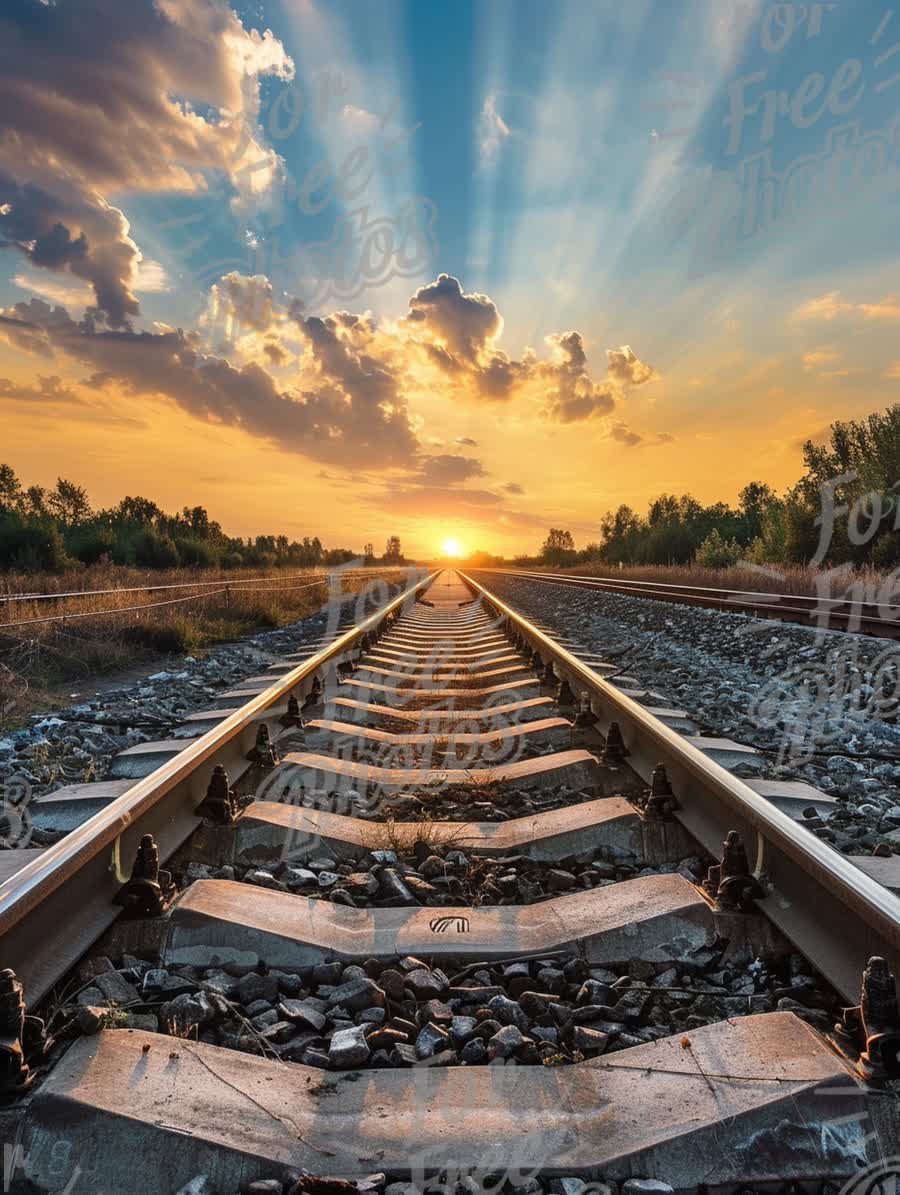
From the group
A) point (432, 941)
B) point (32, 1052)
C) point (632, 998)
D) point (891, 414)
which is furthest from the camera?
point (891, 414)

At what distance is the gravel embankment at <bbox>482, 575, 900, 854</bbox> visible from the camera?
3818 mm

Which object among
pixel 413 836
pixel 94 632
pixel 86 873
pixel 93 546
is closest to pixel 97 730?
pixel 413 836

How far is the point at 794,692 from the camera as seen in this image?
6.81m

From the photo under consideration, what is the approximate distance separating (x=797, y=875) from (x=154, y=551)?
26.7 meters

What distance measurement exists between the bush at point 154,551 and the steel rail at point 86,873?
966 inches

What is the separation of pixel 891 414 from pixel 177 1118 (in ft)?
124

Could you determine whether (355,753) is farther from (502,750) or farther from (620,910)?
(620,910)

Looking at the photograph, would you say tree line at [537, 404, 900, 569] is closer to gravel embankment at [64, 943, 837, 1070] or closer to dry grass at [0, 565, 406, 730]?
dry grass at [0, 565, 406, 730]

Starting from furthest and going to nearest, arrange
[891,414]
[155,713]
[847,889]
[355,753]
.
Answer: [891,414]
[155,713]
[355,753]
[847,889]

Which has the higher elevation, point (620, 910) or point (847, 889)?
point (847, 889)

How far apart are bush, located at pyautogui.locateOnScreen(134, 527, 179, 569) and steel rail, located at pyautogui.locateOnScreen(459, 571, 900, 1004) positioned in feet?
82.8

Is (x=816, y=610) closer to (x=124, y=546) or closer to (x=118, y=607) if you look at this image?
(x=118, y=607)

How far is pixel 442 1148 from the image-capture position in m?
1.55

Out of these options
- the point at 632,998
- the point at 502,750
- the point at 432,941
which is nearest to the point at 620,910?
the point at 632,998
